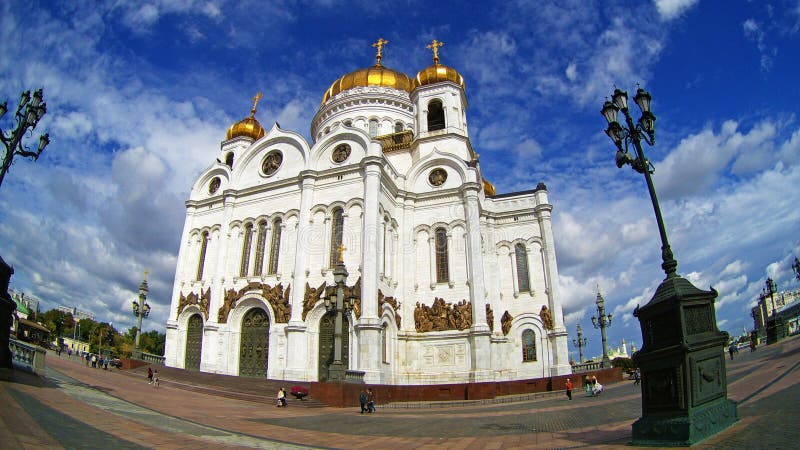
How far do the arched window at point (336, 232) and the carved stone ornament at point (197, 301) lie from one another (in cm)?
776

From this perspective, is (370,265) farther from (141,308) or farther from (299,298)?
(141,308)

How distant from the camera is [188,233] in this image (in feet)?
93.2

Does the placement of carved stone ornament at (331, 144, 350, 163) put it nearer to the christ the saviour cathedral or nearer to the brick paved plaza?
the christ the saviour cathedral

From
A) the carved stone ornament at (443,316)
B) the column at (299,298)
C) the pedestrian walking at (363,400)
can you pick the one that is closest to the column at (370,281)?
the column at (299,298)

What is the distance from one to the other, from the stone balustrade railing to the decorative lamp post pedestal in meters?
13.3

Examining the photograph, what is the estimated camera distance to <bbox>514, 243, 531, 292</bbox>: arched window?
2665 cm

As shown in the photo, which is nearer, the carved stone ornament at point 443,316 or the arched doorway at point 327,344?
the arched doorway at point 327,344

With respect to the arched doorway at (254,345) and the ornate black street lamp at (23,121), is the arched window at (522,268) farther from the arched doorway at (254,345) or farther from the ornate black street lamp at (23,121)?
the ornate black street lamp at (23,121)

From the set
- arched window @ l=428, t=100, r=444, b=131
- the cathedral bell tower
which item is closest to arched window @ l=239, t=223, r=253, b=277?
the cathedral bell tower

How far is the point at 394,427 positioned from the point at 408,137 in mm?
24247

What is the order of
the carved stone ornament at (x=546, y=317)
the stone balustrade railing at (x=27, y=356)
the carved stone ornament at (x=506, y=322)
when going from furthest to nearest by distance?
the carved stone ornament at (x=506, y=322), the carved stone ornament at (x=546, y=317), the stone balustrade railing at (x=27, y=356)

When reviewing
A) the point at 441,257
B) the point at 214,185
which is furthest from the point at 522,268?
the point at 214,185

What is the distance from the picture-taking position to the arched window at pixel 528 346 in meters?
25.0

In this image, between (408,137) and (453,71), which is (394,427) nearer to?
(408,137)
